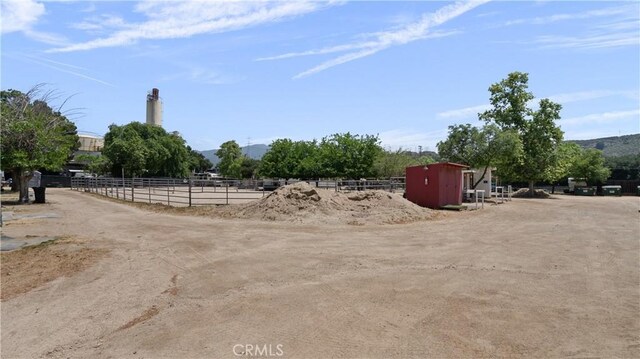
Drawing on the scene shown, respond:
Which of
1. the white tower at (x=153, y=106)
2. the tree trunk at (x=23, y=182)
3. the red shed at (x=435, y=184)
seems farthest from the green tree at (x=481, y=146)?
the white tower at (x=153, y=106)

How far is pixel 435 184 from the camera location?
24141 millimetres

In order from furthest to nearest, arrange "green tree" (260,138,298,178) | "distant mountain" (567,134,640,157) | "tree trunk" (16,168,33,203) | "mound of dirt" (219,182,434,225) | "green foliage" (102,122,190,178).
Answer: "distant mountain" (567,134,640,157) < "green foliage" (102,122,190,178) < "green tree" (260,138,298,178) < "tree trunk" (16,168,33,203) < "mound of dirt" (219,182,434,225)

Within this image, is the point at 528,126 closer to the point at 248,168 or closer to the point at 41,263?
the point at 41,263

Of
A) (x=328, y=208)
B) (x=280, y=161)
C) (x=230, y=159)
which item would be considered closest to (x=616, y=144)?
(x=230, y=159)

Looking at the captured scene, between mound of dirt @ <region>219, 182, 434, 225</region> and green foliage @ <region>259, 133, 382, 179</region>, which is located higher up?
green foliage @ <region>259, 133, 382, 179</region>

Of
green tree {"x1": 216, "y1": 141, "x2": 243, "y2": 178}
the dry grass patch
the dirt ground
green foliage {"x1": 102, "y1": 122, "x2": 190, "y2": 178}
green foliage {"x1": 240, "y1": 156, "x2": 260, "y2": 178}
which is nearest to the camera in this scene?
the dirt ground

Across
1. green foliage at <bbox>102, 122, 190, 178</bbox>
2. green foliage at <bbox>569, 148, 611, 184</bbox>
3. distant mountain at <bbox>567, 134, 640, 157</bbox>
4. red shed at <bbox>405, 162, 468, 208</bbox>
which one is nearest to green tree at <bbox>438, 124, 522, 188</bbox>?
red shed at <bbox>405, 162, 468, 208</bbox>

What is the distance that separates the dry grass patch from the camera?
25.7ft

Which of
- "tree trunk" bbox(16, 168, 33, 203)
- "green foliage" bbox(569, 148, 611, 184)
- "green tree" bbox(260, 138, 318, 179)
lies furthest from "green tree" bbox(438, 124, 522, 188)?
"tree trunk" bbox(16, 168, 33, 203)

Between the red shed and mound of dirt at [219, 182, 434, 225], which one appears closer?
mound of dirt at [219, 182, 434, 225]

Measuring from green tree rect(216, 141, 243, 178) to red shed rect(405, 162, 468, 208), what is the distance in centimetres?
6717

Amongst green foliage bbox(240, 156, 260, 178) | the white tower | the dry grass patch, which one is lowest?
the dry grass patch

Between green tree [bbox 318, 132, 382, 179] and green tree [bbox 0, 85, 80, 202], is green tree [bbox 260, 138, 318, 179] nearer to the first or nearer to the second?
green tree [bbox 318, 132, 382, 179]

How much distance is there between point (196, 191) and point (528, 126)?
30.0m
